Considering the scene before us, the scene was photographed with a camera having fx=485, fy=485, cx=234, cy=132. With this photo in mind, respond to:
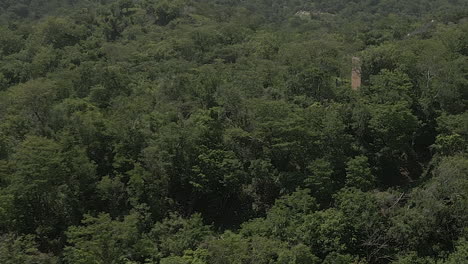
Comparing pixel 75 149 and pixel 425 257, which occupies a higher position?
pixel 75 149

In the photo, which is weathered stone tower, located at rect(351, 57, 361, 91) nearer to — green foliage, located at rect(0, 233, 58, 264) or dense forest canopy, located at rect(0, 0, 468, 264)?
dense forest canopy, located at rect(0, 0, 468, 264)

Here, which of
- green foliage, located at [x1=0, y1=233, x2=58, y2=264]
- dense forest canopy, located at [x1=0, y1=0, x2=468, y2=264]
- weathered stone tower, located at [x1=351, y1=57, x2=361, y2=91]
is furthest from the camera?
weathered stone tower, located at [x1=351, y1=57, x2=361, y2=91]

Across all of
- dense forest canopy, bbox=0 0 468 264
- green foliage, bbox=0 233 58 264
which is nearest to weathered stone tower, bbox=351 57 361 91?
dense forest canopy, bbox=0 0 468 264

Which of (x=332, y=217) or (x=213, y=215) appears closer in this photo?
A: (x=332, y=217)

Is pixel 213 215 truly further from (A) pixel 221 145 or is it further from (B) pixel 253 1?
(B) pixel 253 1

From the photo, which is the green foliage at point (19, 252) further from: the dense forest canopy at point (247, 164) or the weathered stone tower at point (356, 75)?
the weathered stone tower at point (356, 75)

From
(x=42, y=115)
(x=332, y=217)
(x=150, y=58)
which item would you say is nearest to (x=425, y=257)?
(x=332, y=217)

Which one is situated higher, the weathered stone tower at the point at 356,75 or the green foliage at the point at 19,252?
the weathered stone tower at the point at 356,75

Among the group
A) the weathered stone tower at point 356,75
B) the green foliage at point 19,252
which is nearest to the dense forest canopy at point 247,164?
the green foliage at point 19,252

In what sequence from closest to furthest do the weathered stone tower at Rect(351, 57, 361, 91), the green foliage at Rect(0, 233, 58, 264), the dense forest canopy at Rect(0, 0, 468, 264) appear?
1. the green foliage at Rect(0, 233, 58, 264)
2. the dense forest canopy at Rect(0, 0, 468, 264)
3. the weathered stone tower at Rect(351, 57, 361, 91)
